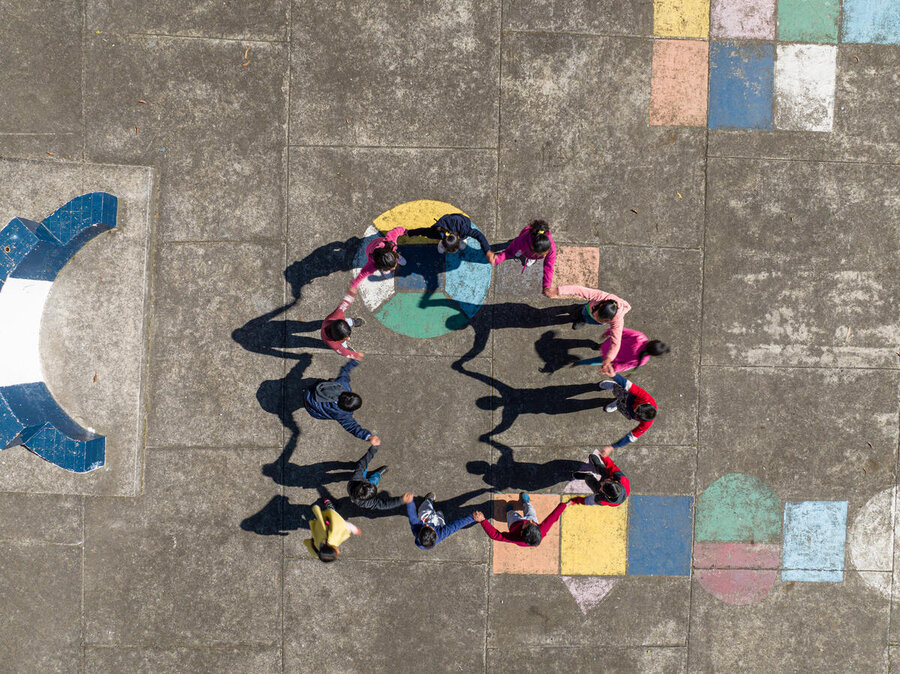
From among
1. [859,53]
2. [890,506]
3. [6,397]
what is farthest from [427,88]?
[890,506]

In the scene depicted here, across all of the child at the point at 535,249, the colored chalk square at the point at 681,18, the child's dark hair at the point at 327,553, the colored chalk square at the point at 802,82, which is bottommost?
the child's dark hair at the point at 327,553

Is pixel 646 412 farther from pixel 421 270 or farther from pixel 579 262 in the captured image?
pixel 421 270

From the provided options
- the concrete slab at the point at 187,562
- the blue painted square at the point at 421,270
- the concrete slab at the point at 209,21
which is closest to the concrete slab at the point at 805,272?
the blue painted square at the point at 421,270

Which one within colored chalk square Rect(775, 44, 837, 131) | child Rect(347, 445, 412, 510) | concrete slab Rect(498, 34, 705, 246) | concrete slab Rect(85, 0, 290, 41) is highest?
concrete slab Rect(85, 0, 290, 41)

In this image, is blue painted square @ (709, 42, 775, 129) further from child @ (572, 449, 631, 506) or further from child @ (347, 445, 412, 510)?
child @ (347, 445, 412, 510)

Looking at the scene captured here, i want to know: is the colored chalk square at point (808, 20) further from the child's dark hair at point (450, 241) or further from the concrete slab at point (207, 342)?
the concrete slab at point (207, 342)

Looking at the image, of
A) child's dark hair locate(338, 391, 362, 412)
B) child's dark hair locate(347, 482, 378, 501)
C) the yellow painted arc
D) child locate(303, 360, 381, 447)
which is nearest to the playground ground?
the yellow painted arc
